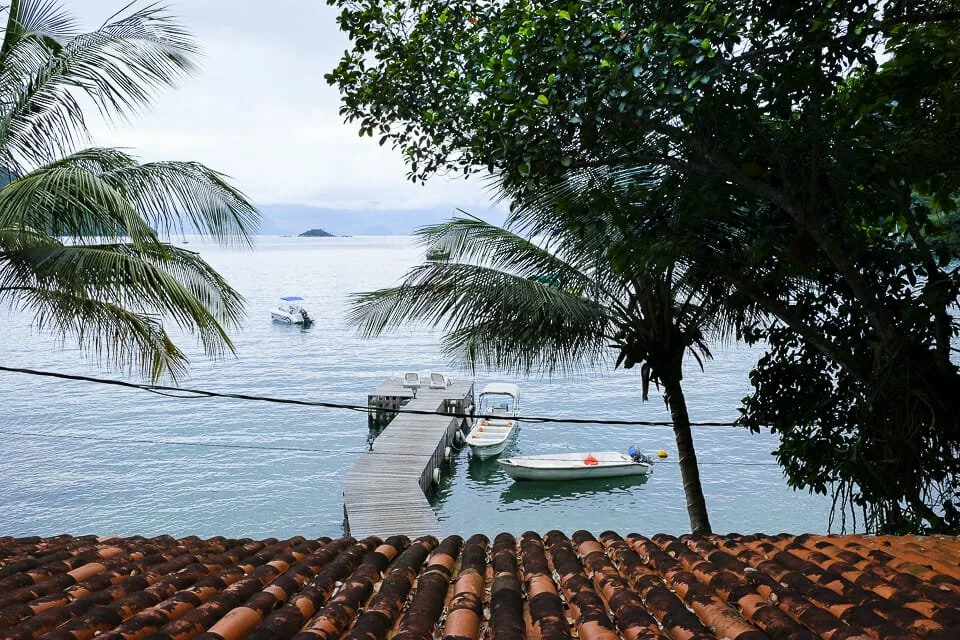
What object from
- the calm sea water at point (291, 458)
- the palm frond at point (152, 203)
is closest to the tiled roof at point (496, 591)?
the palm frond at point (152, 203)

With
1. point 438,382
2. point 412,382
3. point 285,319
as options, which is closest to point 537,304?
point 412,382

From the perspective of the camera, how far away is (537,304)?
9.95 metres

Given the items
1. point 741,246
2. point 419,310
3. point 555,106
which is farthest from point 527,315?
point 555,106

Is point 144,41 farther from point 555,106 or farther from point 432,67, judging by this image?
point 555,106

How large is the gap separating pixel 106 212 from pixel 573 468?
2298 cm

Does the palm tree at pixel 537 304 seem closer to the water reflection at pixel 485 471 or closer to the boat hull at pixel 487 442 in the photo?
the water reflection at pixel 485 471

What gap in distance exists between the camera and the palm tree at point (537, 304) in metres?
10.1

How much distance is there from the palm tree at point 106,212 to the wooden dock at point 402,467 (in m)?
4.61

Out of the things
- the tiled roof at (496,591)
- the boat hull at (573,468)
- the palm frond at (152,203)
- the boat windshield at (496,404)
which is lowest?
the boat hull at (573,468)

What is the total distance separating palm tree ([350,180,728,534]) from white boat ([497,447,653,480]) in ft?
58.0

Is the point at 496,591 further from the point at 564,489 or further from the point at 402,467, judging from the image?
the point at 564,489

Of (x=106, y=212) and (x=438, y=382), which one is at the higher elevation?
(x=106, y=212)

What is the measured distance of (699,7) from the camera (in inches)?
247

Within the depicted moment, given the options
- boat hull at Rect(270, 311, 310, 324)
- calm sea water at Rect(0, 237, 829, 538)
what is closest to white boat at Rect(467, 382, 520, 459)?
calm sea water at Rect(0, 237, 829, 538)
